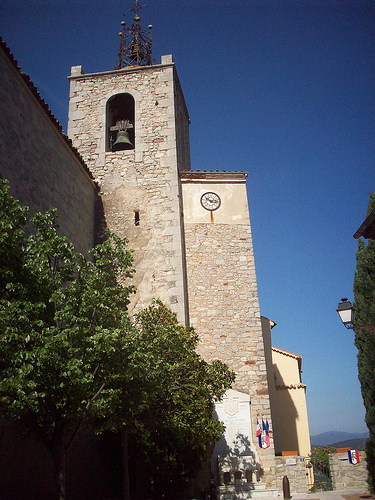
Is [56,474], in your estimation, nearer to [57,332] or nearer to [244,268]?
[57,332]

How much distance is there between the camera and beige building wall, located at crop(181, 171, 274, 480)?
39.8 ft

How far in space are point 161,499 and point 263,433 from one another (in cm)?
306

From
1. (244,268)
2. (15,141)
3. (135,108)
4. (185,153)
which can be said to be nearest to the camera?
(15,141)

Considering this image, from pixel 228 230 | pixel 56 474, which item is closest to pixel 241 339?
pixel 228 230

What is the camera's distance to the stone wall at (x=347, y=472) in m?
12.5

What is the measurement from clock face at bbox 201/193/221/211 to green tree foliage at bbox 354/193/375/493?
4534mm

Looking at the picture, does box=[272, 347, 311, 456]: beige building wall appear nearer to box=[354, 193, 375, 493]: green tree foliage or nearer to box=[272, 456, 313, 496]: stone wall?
box=[272, 456, 313, 496]: stone wall

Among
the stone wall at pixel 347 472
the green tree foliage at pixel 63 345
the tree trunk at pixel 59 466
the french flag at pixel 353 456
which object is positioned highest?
the green tree foliage at pixel 63 345

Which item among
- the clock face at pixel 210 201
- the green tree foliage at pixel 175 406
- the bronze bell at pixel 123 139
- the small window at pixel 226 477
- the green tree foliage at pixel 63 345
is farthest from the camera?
the bronze bell at pixel 123 139

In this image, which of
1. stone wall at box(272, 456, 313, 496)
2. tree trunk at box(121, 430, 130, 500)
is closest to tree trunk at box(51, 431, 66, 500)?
tree trunk at box(121, 430, 130, 500)

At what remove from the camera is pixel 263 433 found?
11484 mm

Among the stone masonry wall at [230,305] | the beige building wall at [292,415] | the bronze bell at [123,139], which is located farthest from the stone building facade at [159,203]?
the beige building wall at [292,415]

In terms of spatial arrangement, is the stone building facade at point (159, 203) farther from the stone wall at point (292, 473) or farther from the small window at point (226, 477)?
the small window at point (226, 477)

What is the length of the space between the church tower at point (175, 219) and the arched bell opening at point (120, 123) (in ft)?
0.12
